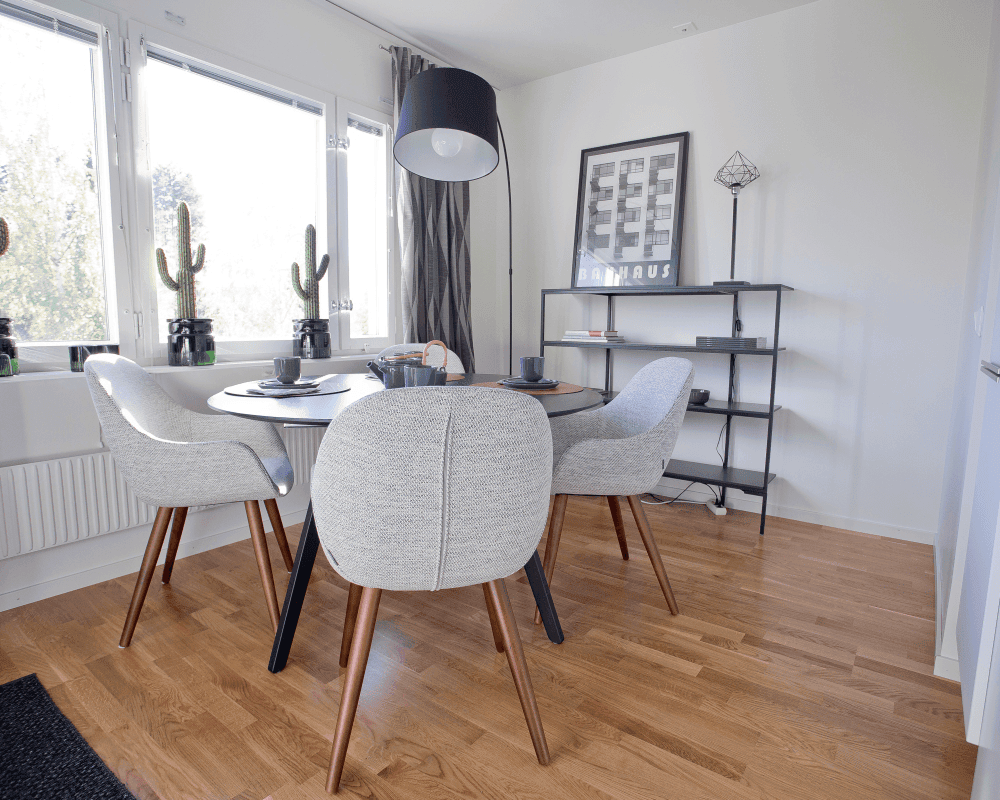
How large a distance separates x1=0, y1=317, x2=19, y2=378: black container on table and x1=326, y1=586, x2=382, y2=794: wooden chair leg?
156 centimetres

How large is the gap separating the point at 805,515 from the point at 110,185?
3373 mm

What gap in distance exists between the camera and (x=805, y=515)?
9.91 feet

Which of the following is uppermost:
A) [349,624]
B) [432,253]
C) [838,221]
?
[838,221]

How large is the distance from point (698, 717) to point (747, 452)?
6.50 ft

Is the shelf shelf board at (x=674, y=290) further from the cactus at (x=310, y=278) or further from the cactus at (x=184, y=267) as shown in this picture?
the cactus at (x=184, y=267)

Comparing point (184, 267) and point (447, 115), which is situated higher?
point (447, 115)

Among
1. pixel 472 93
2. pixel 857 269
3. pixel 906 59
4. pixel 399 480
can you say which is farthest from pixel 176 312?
pixel 906 59

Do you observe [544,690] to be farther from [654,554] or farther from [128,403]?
[128,403]

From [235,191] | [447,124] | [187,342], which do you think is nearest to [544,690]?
[447,124]

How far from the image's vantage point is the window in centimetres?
205

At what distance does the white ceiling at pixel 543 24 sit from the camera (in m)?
2.84

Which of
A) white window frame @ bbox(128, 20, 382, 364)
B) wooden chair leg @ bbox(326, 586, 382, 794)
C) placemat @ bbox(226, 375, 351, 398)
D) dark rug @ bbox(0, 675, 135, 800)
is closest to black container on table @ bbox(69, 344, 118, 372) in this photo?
white window frame @ bbox(128, 20, 382, 364)

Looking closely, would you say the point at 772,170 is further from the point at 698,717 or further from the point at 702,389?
the point at 698,717

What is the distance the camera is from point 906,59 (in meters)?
2.63
